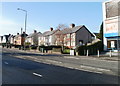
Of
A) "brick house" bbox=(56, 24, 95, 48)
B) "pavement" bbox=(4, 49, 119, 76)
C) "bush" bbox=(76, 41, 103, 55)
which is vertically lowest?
"pavement" bbox=(4, 49, 119, 76)

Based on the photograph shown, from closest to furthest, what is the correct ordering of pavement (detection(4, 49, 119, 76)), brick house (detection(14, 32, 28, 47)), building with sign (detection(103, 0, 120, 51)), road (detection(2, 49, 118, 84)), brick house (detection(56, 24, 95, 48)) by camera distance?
road (detection(2, 49, 118, 84)) < pavement (detection(4, 49, 119, 76)) < building with sign (detection(103, 0, 120, 51)) < brick house (detection(56, 24, 95, 48)) < brick house (detection(14, 32, 28, 47))

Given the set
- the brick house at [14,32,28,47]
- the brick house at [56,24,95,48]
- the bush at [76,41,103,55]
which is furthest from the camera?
the brick house at [14,32,28,47]

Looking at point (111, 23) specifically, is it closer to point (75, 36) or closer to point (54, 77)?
point (75, 36)

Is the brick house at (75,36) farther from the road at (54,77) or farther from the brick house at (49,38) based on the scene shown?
the road at (54,77)

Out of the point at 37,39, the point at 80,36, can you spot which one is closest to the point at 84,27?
the point at 80,36

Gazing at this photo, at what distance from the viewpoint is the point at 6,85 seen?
21.8 feet

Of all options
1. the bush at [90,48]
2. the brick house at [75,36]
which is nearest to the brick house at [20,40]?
the brick house at [75,36]

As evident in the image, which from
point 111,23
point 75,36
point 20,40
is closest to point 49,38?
point 75,36

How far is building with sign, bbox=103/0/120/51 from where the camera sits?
28797 mm

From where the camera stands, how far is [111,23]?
3022 centimetres

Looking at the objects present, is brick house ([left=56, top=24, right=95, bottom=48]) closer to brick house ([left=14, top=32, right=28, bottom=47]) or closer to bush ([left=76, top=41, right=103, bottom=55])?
bush ([left=76, top=41, right=103, bottom=55])

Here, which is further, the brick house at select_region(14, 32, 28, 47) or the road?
the brick house at select_region(14, 32, 28, 47)

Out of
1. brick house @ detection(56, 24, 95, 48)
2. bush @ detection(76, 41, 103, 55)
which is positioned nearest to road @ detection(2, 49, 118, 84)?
bush @ detection(76, 41, 103, 55)

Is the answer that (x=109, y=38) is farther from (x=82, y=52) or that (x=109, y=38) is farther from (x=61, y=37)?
(x=61, y=37)
